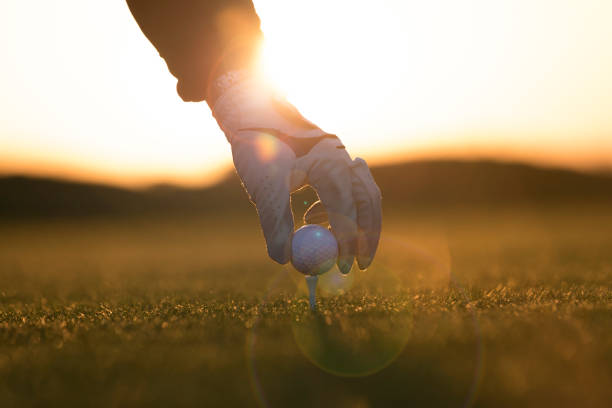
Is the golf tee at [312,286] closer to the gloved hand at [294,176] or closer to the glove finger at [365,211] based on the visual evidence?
the gloved hand at [294,176]

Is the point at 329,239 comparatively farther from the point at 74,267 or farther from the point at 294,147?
the point at 74,267

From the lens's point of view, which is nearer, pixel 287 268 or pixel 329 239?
pixel 329 239

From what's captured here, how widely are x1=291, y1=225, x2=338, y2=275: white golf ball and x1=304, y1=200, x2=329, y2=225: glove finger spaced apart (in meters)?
0.26

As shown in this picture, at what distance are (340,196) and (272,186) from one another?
42 cm

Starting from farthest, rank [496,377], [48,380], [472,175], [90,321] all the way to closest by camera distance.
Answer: [472,175]
[90,321]
[48,380]
[496,377]

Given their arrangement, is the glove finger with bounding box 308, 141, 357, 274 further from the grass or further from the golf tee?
the grass

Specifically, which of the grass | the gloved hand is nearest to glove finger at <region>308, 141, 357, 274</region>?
the gloved hand

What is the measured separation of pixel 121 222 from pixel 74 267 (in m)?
16.6

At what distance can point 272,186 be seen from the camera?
109 inches

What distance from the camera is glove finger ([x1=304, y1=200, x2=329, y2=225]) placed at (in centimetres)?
310

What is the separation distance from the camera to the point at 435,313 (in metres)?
2.65

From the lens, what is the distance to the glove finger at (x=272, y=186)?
9.04 feet

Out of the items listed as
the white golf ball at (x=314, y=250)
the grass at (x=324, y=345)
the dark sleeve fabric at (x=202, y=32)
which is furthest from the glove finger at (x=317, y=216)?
the dark sleeve fabric at (x=202, y=32)

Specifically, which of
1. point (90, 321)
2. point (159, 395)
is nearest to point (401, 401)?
point (159, 395)
